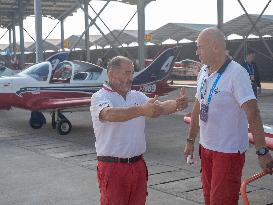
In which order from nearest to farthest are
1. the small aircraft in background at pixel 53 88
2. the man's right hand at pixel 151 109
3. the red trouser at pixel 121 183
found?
the man's right hand at pixel 151 109 < the red trouser at pixel 121 183 < the small aircraft in background at pixel 53 88

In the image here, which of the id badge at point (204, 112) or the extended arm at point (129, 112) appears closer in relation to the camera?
the extended arm at point (129, 112)

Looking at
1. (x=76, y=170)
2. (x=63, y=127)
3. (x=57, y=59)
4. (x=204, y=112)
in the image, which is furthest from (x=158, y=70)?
(x=204, y=112)

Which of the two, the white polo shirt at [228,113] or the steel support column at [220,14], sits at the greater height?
the steel support column at [220,14]

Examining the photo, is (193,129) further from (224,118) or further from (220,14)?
(220,14)

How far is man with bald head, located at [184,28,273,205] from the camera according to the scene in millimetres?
3311

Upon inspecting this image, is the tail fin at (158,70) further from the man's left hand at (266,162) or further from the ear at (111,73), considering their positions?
the man's left hand at (266,162)

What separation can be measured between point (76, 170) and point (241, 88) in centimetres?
440

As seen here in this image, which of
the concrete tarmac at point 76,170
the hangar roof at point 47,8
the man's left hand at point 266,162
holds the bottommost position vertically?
the concrete tarmac at point 76,170

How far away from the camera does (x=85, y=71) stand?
41.2ft

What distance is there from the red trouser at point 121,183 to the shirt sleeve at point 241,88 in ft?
3.04

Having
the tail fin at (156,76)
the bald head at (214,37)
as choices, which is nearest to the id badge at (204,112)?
the bald head at (214,37)

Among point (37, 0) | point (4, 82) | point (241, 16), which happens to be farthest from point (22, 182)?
point (241, 16)

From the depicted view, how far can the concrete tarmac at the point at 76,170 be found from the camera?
5.62 meters

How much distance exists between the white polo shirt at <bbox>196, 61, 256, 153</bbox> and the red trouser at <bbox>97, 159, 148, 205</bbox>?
0.64 metres
